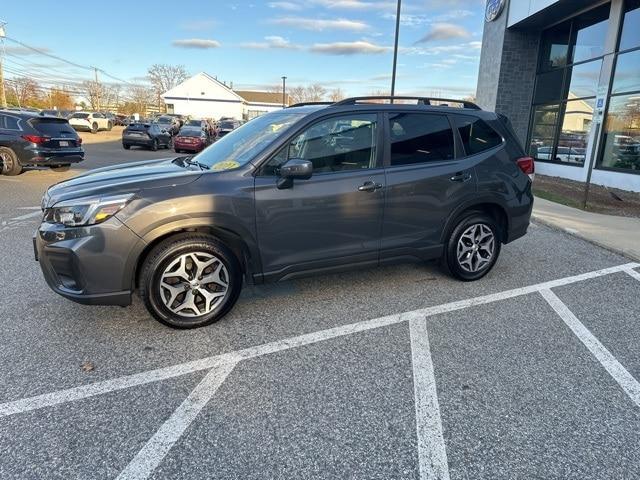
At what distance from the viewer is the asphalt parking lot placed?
7.45ft

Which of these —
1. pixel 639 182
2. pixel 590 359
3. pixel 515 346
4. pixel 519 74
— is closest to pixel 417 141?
pixel 515 346

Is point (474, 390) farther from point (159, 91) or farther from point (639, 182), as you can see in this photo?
point (159, 91)

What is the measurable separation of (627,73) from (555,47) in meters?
4.81

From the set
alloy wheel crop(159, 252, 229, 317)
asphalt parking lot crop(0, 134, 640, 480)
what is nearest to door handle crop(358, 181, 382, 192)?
asphalt parking lot crop(0, 134, 640, 480)

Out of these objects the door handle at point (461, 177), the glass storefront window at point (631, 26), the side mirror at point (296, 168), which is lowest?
the door handle at point (461, 177)

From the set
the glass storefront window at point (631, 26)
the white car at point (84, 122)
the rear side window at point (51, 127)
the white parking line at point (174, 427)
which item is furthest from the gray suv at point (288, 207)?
the white car at point (84, 122)

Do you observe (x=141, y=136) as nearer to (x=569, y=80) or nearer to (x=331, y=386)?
(x=569, y=80)

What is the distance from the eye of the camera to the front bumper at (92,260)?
3.21 meters

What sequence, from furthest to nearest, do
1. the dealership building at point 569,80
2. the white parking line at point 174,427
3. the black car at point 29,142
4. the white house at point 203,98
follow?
the white house at point 203,98
the dealership building at point 569,80
the black car at point 29,142
the white parking line at point 174,427

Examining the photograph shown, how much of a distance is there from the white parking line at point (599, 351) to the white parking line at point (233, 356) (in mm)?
393

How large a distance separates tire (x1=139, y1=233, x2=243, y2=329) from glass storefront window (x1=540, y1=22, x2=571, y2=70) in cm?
1769

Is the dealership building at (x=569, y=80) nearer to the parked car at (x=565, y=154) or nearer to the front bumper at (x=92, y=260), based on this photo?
the parked car at (x=565, y=154)

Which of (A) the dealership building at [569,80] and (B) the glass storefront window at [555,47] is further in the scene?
(B) the glass storefront window at [555,47]

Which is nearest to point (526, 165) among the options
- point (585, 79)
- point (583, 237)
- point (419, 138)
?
point (419, 138)
